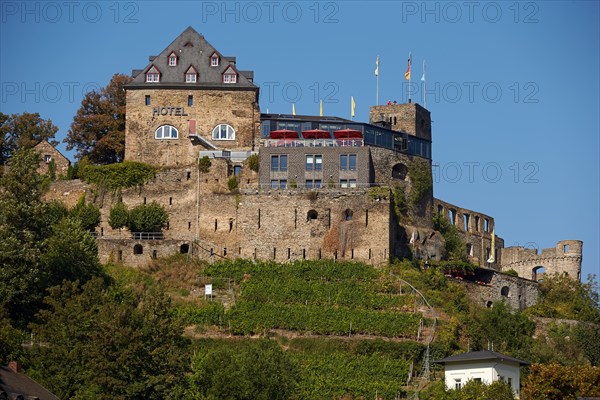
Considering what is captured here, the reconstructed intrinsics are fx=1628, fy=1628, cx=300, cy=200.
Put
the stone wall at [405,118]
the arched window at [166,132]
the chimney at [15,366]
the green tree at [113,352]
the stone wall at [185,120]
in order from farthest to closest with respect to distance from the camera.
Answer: the stone wall at [405,118]
the arched window at [166,132]
the stone wall at [185,120]
the green tree at [113,352]
the chimney at [15,366]

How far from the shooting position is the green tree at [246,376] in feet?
235

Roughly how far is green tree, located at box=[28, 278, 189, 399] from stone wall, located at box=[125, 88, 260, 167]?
84.4 ft

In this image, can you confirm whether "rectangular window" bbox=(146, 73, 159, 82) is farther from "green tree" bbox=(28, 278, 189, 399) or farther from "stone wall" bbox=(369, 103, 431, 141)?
"green tree" bbox=(28, 278, 189, 399)

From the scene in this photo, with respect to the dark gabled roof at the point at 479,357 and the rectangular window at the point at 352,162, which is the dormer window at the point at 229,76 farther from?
the dark gabled roof at the point at 479,357

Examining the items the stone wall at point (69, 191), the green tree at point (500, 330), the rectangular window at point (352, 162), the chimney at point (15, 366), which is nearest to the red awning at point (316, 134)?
the rectangular window at point (352, 162)

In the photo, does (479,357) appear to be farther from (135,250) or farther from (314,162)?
(135,250)

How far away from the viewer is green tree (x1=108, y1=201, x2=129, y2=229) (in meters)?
96.8

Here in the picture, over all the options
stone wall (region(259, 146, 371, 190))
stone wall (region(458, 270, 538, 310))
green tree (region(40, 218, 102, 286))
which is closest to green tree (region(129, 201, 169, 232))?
stone wall (region(259, 146, 371, 190))

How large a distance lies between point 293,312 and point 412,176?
58.4 ft

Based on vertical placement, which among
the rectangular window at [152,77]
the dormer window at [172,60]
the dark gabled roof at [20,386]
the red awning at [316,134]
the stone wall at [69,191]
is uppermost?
the dormer window at [172,60]

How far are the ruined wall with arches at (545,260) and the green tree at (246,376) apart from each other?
1614 inches

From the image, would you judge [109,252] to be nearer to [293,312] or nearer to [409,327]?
[293,312]

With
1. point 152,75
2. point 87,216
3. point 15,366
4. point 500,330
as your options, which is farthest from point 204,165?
point 15,366

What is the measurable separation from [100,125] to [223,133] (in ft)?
31.5
